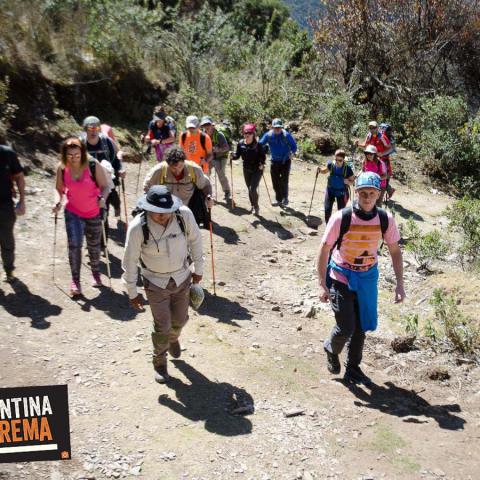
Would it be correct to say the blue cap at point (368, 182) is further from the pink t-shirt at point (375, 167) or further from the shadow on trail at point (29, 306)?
the pink t-shirt at point (375, 167)

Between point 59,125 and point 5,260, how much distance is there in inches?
244

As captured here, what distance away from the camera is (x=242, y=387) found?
209 inches

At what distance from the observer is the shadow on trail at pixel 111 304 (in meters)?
6.60

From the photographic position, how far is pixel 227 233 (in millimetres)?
9898

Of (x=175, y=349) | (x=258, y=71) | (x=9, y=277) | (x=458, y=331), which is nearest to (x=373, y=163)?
(x=458, y=331)

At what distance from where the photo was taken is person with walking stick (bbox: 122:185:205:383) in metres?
4.56

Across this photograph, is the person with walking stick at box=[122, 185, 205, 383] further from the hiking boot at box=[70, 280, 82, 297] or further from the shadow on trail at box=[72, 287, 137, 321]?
the hiking boot at box=[70, 280, 82, 297]

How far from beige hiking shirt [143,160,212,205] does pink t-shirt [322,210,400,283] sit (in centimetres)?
218

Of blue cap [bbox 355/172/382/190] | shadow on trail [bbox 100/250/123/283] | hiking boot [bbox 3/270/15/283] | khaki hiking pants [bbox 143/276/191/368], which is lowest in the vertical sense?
shadow on trail [bbox 100/250/123/283]

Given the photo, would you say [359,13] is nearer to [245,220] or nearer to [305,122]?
[305,122]

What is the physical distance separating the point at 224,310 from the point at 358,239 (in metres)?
2.67

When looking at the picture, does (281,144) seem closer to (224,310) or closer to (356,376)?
(224,310)

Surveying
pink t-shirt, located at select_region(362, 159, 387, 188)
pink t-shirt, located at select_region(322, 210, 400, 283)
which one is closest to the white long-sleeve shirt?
pink t-shirt, located at select_region(322, 210, 400, 283)

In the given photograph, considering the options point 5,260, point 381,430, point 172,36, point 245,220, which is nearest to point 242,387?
point 381,430
